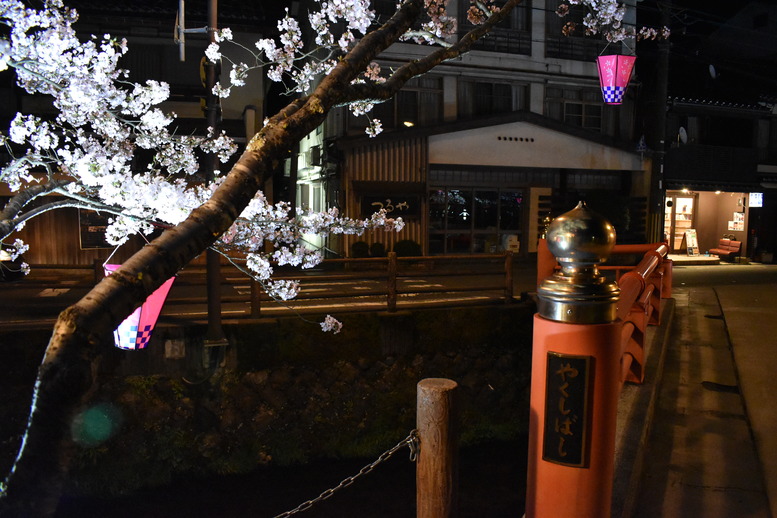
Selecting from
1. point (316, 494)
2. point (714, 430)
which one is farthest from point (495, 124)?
point (714, 430)

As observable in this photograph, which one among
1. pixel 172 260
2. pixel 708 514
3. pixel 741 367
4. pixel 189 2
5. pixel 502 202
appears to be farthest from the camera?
pixel 502 202

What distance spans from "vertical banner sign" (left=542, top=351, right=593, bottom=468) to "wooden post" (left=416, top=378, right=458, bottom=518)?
515 millimetres

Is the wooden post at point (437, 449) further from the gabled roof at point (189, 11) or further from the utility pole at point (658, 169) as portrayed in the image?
the utility pole at point (658, 169)

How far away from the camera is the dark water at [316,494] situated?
8.05 meters

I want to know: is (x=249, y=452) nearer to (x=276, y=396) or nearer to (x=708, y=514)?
(x=276, y=396)

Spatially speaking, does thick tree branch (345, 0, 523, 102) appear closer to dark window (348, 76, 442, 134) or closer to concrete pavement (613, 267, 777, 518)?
concrete pavement (613, 267, 777, 518)

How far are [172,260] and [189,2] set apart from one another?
1543cm

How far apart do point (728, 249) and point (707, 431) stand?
857 inches

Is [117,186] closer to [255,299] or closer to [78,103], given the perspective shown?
[78,103]

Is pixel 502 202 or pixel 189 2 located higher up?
pixel 189 2

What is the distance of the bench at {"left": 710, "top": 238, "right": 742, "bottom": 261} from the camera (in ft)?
74.2

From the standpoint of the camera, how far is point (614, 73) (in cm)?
1424

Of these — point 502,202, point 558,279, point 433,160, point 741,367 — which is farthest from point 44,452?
point 502,202

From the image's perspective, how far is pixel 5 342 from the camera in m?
8.09
